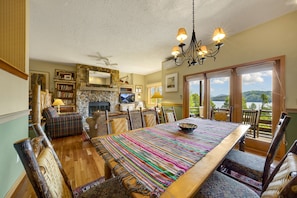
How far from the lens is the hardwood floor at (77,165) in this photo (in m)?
1.58

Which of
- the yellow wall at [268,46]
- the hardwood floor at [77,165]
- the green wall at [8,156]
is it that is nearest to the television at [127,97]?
the hardwood floor at [77,165]

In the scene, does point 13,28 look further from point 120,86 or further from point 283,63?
point 120,86

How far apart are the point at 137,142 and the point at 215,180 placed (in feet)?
2.37

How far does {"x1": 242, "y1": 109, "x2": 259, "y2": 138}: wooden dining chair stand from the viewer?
2.65 metres

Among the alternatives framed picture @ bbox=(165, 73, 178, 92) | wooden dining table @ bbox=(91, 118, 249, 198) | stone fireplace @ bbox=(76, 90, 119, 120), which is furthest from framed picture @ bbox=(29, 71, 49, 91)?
wooden dining table @ bbox=(91, 118, 249, 198)

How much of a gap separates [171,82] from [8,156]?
4.19 metres

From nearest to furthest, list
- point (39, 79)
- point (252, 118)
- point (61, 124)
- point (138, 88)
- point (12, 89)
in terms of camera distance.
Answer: point (12, 89) < point (252, 118) < point (61, 124) < point (39, 79) < point (138, 88)

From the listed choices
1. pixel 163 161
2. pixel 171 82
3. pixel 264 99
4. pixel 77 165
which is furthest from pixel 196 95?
pixel 77 165

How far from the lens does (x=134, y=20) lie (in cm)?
240

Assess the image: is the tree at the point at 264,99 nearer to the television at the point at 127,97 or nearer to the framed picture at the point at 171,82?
the framed picture at the point at 171,82

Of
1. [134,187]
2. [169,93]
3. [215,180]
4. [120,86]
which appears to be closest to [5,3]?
[134,187]

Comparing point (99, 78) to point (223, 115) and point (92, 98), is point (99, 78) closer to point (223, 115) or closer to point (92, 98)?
point (92, 98)

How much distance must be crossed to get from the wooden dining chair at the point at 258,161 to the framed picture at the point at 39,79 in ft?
21.3

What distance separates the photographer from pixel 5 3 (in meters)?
1.61
